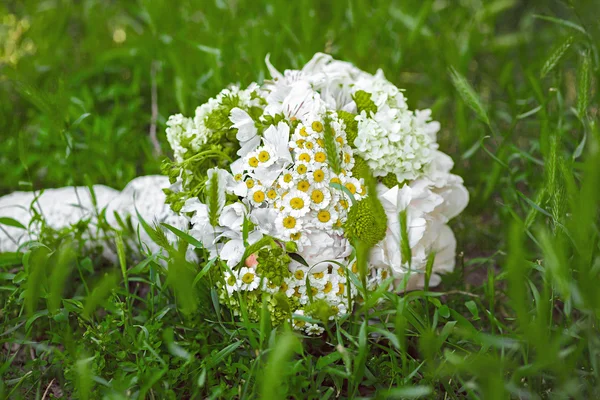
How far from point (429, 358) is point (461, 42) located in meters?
1.92

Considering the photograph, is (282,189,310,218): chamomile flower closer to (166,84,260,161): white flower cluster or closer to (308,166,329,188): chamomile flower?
(308,166,329,188): chamomile flower

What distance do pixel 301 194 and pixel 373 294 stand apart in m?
0.29

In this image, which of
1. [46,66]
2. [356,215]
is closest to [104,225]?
[356,215]

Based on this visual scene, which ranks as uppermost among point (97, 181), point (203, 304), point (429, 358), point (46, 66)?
point (46, 66)

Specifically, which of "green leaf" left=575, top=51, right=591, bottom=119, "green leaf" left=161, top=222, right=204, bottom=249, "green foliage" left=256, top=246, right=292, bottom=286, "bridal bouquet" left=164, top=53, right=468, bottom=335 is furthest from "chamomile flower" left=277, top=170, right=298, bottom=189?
"green leaf" left=575, top=51, right=591, bottom=119

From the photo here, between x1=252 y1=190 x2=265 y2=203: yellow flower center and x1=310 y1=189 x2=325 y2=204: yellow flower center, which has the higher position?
x1=252 y1=190 x2=265 y2=203: yellow flower center

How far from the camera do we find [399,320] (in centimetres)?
110

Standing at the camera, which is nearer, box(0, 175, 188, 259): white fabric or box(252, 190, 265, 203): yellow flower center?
box(252, 190, 265, 203): yellow flower center

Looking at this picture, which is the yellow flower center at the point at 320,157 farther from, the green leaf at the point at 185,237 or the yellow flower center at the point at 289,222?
the green leaf at the point at 185,237

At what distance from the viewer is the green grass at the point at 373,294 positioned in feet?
3.81

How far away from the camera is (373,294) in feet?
4.06

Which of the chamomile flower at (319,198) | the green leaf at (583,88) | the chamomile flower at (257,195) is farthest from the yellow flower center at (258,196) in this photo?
the green leaf at (583,88)

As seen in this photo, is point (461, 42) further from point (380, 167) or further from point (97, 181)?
point (97, 181)

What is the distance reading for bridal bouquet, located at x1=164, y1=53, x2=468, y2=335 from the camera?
1360 mm
